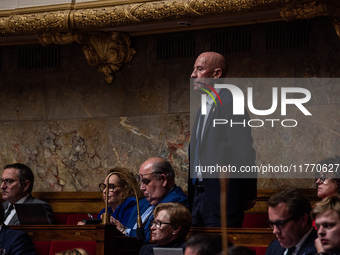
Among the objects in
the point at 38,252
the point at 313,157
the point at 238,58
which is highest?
the point at 238,58

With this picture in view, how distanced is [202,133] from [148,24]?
→ 6.28 feet

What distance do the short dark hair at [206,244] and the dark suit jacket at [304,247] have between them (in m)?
0.90

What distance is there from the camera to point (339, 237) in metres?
3.96

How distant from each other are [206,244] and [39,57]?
198 inches

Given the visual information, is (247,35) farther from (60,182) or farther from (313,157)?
(60,182)

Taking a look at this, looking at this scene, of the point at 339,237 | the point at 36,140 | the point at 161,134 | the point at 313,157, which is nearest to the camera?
the point at 339,237

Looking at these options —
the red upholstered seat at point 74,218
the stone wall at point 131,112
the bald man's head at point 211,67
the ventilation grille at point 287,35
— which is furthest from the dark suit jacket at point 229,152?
the red upholstered seat at point 74,218

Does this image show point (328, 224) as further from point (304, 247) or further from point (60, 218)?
point (60, 218)

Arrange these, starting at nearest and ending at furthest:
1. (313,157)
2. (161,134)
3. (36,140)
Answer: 1. (313,157)
2. (161,134)
3. (36,140)

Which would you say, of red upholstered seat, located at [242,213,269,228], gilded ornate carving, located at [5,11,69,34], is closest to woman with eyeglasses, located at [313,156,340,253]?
red upholstered seat, located at [242,213,269,228]

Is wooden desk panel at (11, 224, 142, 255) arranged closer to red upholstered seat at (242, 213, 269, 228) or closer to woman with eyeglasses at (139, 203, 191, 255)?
woman with eyeglasses at (139, 203, 191, 255)

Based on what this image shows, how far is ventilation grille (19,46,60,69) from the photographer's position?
813cm

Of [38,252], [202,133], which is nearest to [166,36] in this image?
[202,133]

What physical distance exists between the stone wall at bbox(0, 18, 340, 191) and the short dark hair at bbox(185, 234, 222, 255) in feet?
10.9
